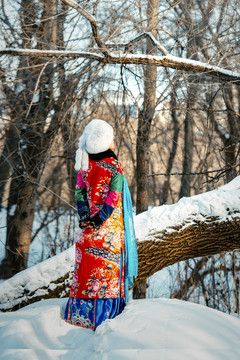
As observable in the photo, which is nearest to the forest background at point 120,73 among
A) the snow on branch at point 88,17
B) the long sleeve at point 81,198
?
the snow on branch at point 88,17

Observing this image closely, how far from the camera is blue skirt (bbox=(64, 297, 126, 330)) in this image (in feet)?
8.30

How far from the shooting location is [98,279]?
2.61 meters

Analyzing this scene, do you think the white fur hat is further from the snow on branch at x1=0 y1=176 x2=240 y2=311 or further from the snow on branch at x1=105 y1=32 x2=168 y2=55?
the snow on branch at x1=105 y1=32 x2=168 y2=55

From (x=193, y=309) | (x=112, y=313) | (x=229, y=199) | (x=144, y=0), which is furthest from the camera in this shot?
(x=144, y=0)

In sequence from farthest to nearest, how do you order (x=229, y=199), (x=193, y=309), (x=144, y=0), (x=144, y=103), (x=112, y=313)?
(x=144, y=103) < (x=144, y=0) < (x=229, y=199) < (x=112, y=313) < (x=193, y=309)

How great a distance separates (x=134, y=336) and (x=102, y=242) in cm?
79

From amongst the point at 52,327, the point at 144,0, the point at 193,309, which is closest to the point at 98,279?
the point at 52,327

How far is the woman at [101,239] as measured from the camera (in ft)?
8.46

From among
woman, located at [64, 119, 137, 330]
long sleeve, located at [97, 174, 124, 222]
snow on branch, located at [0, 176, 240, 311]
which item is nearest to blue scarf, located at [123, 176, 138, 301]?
woman, located at [64, 119, 137, 330]

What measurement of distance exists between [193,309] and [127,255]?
26.0 inches

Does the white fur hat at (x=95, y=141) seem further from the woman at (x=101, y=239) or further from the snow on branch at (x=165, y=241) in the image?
the snow on branch at (x=165, y=241)

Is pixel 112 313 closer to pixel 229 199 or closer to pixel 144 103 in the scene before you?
pixel 229 199

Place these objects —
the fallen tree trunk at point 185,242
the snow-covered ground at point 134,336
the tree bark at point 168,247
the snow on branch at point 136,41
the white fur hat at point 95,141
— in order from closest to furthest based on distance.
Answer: the snow-covered ground at point 134,336, the white fur hat at point 95,141, the tree bark at point 168,247, the fallen tree trunk at point 185,242, the snow on branch at point 136,41

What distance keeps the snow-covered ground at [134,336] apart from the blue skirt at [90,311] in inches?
2.7
